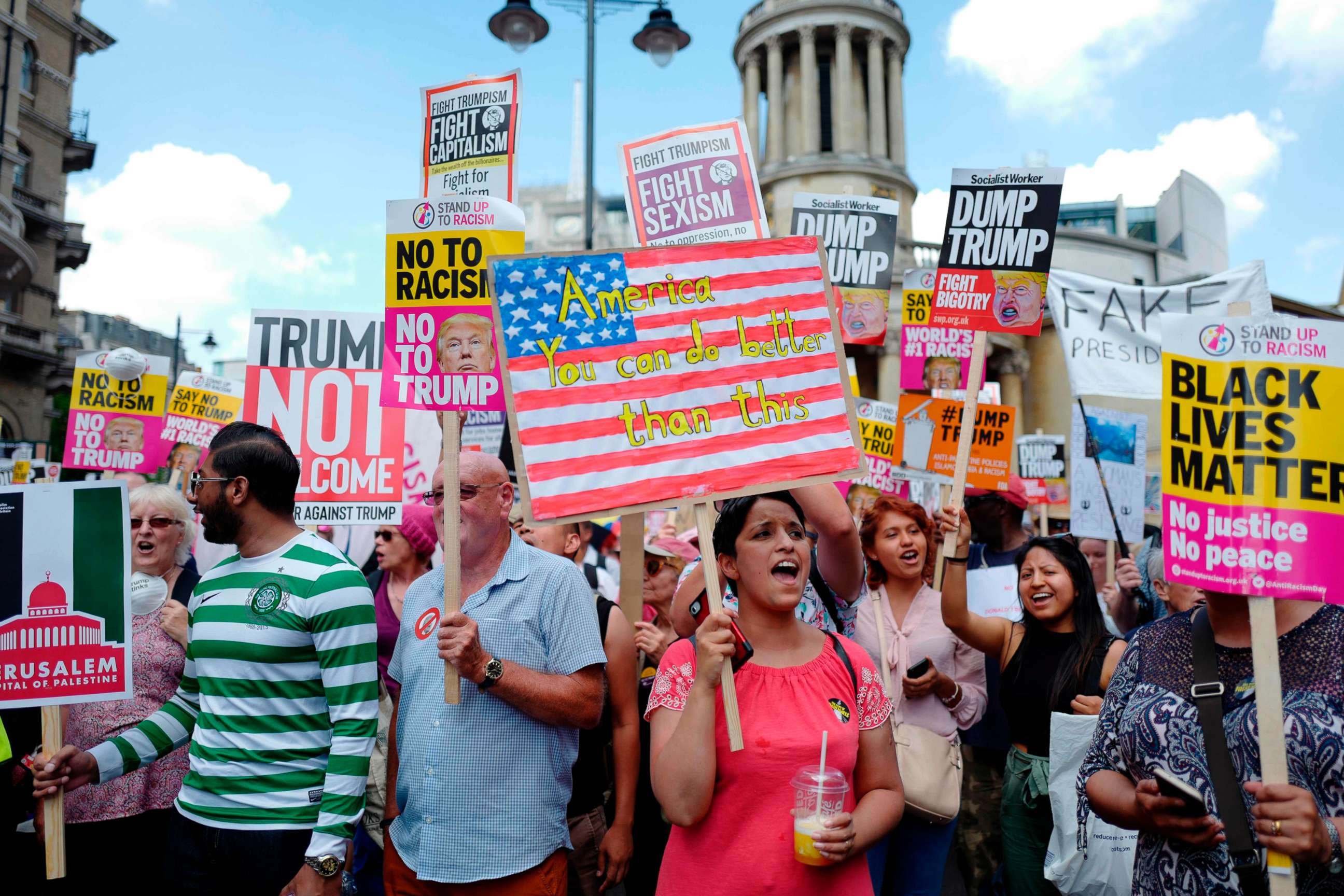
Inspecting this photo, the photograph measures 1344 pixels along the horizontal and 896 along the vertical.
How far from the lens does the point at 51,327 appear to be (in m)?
38.2

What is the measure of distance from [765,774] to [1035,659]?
2.26m

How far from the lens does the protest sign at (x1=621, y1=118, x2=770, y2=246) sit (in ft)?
18.4

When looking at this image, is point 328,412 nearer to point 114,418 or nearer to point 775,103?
point 114,418

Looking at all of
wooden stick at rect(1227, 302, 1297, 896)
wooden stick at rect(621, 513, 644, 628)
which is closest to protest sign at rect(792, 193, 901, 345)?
wooden stick at rect(621, 513, 644, 628)

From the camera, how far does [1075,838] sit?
3.97 m

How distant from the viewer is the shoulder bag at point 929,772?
376 cm

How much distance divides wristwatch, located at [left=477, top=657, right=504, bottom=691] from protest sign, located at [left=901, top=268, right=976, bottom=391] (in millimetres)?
4916

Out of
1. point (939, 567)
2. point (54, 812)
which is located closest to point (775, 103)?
point (939, 567)

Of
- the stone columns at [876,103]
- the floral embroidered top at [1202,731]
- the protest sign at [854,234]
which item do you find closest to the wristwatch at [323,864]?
the floral embroidered top at [1202,731]

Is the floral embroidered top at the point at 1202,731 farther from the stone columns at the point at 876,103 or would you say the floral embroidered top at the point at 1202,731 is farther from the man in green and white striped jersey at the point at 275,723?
the stone columns at the point at 876,103

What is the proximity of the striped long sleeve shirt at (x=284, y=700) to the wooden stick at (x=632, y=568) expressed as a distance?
1492 millimetres

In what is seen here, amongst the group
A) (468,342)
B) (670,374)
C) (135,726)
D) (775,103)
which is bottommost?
(135,726)

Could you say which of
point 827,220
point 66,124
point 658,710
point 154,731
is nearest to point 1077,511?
point 827,220

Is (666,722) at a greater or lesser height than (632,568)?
lesser
